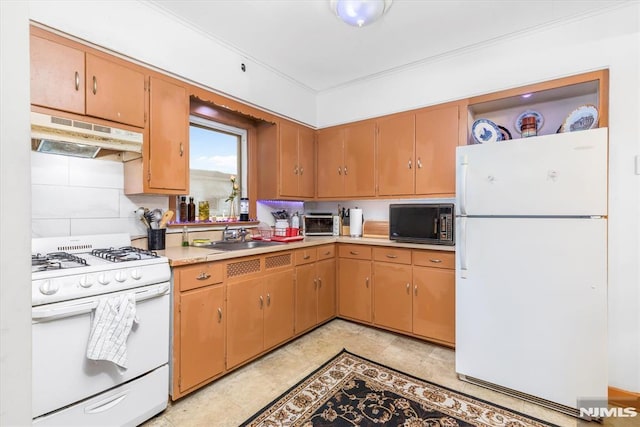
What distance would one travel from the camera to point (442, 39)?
2.52 m

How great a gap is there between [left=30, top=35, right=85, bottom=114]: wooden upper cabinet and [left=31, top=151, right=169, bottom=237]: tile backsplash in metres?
0.40

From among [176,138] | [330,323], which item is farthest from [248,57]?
[330,323]

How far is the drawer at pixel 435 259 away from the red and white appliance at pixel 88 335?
2.08m

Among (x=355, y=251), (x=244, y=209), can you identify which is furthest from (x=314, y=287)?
(x=244, y=209)

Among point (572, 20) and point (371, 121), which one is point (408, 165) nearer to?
point (371, 121)

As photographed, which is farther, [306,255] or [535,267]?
[306,255]

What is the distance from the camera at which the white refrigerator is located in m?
1.76

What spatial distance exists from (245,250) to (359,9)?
74.5 inches

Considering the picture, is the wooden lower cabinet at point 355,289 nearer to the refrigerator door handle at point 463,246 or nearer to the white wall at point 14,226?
the refrigerator door handle at point 463,246

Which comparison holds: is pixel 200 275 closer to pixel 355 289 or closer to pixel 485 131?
pixel 355 289

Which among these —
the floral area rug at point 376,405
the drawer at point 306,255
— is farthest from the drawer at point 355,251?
the floral area rug at point 376,405

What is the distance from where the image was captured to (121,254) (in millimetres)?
1814

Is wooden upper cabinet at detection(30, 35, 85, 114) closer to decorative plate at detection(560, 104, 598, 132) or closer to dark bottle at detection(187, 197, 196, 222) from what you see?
dark bottle at detection(187, 197, 196, 222)

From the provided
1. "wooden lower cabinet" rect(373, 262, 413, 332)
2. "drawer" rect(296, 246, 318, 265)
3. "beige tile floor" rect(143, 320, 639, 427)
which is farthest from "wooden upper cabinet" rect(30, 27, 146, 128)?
"wooden lower cabinet" rect(373, 262, 413, 332)
